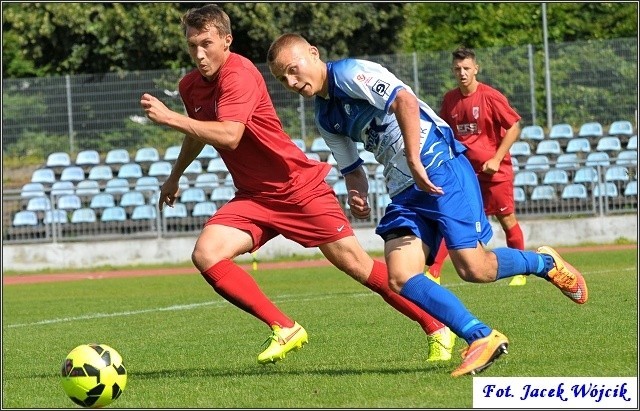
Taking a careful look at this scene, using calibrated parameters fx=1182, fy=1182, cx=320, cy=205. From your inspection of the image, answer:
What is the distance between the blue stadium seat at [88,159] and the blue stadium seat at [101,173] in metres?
0.44

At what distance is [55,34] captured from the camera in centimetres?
2794

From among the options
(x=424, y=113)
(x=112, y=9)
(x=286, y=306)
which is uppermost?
(x=112, y=9)

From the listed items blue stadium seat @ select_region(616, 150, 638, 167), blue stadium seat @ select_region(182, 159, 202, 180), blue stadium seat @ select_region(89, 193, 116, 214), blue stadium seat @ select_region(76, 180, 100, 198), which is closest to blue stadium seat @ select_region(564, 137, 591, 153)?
blue stadium seat @ select_region(616, 150, 638, 167)

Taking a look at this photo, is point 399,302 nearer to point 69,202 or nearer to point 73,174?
point 69,202

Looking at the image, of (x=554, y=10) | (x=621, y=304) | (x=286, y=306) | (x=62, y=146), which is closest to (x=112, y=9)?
(x=62, y=146)

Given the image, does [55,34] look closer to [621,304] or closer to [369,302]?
[369,302]

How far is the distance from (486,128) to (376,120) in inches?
233

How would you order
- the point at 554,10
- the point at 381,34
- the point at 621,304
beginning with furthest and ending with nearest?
the point at 554,10 < the point at 381,34 < the point at 621,304

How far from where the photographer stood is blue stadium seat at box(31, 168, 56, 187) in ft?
76.4

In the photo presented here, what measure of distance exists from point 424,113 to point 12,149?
Answer: 18.4 metres

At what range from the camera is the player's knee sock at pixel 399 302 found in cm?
739

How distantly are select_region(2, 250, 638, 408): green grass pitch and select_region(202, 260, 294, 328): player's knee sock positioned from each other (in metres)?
0.33

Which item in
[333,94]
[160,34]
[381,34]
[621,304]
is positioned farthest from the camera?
[381,34]

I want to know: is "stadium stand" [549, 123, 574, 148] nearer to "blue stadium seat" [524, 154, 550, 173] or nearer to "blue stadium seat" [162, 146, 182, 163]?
"blue stadium seat" [524, 154, 550, 173]
